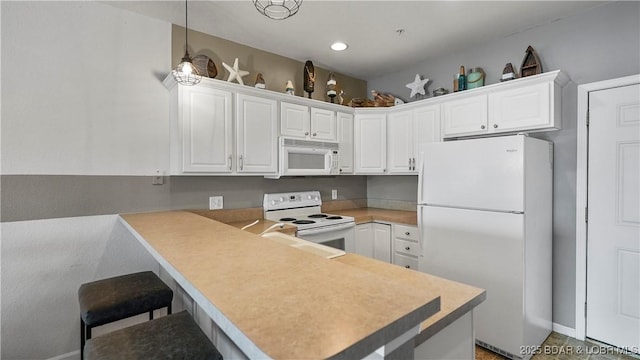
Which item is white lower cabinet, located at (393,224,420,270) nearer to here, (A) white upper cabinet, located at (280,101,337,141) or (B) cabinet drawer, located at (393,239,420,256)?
(B) cabinet drawer, located at (393,239,420,256)

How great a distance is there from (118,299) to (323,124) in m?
2.28

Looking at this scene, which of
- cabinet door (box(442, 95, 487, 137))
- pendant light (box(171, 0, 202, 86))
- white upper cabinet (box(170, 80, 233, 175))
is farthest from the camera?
cabinet door (box(442, 95, 487, 137))

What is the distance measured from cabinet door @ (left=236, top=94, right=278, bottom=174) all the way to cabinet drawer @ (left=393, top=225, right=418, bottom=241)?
133cm

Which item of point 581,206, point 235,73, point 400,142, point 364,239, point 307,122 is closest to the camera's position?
point 581,206

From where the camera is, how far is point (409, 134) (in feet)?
10.5

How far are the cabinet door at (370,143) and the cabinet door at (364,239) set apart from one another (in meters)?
0.67

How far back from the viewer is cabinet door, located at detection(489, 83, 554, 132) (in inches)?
90.8

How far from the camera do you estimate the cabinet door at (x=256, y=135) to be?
2.60 metres

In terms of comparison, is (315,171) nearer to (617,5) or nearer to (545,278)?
(545,278)

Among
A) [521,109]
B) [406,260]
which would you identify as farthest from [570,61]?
[406,260]

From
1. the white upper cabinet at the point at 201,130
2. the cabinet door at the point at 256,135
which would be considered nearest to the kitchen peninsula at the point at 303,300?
the white upper cabinet at the point at 201,130

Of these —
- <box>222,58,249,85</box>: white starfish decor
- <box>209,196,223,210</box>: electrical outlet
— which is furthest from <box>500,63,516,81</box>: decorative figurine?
<box>209,196,223,210</box>: electrical outlet

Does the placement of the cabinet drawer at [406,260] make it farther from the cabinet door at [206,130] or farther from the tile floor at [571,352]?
the cabinet door at [206,130]

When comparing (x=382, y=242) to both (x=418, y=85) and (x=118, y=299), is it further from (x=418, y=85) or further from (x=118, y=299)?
(x=118, y=299)
